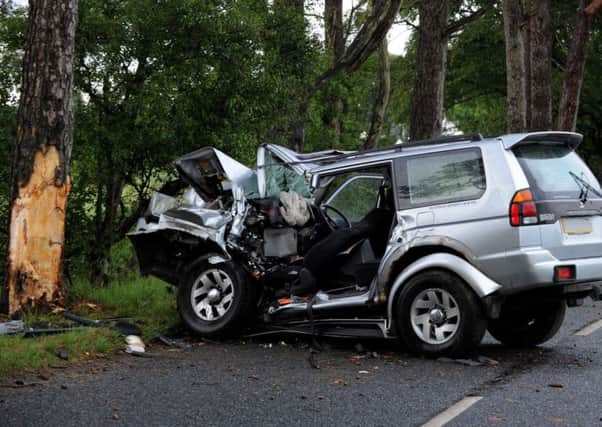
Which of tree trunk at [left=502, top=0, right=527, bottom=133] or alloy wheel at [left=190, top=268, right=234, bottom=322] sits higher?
tree trunk at [left=502, top=0, right=527, bottom=133]

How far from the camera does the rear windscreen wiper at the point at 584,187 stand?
889 cm

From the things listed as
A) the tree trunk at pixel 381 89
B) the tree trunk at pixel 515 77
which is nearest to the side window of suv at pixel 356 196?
the tree trunk at pixel 515 77

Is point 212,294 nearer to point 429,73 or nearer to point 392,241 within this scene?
point 392,241

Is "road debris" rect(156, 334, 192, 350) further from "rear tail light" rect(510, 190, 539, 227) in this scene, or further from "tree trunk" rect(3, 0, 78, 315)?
"rear tail light" rect(510, 190, 539, 227)

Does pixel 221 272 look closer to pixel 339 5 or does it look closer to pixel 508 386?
pixel 508 386

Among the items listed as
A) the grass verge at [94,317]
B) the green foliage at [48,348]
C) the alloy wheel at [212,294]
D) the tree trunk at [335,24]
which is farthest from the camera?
the tree trunk at [335,24]

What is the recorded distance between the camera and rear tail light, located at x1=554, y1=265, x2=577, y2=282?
838 cm

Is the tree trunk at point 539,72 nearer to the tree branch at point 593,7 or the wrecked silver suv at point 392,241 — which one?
the tree branch at point 593,7

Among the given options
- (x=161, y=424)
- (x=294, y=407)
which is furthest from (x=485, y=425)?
(x=161, y=424)

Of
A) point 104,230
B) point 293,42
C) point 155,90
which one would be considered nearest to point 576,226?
point 155,90

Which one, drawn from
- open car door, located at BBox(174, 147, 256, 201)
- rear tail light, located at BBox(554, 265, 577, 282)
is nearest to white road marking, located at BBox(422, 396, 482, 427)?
rear tail light, located at BBox(554, 265, 577, 282)

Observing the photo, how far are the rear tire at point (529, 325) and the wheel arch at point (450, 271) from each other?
1.22 m

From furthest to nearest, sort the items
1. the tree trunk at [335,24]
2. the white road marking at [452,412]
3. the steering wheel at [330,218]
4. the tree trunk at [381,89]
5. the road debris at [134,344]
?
1. the tree trunk at [381,89]
2. the tree trunk at [335,24]
3. the steering wheel at [330,218]
4. the road debris at [134,344]
5. the white road marking at [452,412]

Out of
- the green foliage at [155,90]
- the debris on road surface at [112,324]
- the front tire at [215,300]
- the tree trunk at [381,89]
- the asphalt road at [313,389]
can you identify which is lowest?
the asphalt road at [313,389]
